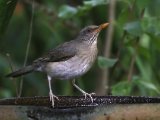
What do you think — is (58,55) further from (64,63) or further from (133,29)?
(133,29)

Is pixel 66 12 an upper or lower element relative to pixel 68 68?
upper

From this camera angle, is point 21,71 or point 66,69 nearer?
point 66,69

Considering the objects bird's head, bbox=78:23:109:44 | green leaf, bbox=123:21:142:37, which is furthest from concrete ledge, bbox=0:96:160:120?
bird's head, bbox=78:23:109:44

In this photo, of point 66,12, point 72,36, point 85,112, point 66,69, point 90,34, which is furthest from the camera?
→ point 72,36

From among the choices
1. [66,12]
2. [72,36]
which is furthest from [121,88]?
[72,36]

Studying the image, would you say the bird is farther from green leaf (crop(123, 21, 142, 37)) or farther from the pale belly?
green leaf (crop(123, 21, 142, 37))

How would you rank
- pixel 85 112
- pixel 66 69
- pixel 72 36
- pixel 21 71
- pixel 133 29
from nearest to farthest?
pixel 85 112 → pixel 66 69 → pixel 21 71 → pixel 133 29 → pixel 72 36

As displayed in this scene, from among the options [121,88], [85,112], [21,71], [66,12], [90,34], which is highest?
[66,12]

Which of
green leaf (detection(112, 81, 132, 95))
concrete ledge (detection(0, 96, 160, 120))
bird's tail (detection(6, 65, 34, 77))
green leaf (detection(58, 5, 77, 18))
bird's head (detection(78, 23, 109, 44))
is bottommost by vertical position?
green leaf (detection(112, 81, 132, 95))

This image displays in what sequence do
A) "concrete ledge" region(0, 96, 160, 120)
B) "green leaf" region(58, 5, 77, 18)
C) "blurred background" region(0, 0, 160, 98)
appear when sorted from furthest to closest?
"blurred background" region(0, 0, 160, 98)
"green leaf" region(58, 5, 77, 18)
"concrete ledge" region(0, 96, 160, 120)
